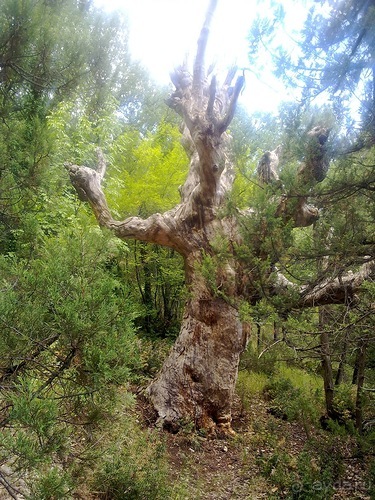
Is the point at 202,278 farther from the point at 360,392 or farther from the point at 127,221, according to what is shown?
the point at 360,392

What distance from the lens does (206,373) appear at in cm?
526

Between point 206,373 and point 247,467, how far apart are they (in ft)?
4.07

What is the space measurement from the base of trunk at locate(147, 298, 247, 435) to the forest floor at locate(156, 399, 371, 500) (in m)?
0.31

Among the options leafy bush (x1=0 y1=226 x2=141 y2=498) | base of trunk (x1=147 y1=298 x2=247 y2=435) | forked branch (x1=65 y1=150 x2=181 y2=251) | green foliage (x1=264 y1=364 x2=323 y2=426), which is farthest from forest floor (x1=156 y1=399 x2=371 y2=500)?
forked branch (x1=65 y1=150 x2=181 y2=251)

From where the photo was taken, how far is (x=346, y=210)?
338 centimetres

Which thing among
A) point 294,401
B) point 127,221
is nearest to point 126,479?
point 294,401

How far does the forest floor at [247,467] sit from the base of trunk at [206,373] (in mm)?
308

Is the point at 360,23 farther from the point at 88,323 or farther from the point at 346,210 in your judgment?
the point at 88,323

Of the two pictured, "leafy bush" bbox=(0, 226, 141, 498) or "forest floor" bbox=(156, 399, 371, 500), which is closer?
"leafy bush" bbox=(0, 226, 141, 498)

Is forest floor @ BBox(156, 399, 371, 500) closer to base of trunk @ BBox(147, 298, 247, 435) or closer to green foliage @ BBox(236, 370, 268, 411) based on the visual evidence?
base of trunk @ BBox(147, 298, 247, 435)

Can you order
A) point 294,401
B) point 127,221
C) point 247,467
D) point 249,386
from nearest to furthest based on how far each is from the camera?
1. point 247,467
2. point 294,401
3. point 127,221
4. point 249,386

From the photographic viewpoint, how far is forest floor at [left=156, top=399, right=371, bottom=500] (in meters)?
3.84

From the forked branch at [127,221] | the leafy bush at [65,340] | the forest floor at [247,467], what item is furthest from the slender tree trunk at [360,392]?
the leafy bush at [65,340]

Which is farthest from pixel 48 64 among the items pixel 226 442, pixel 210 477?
pixel 226 442
